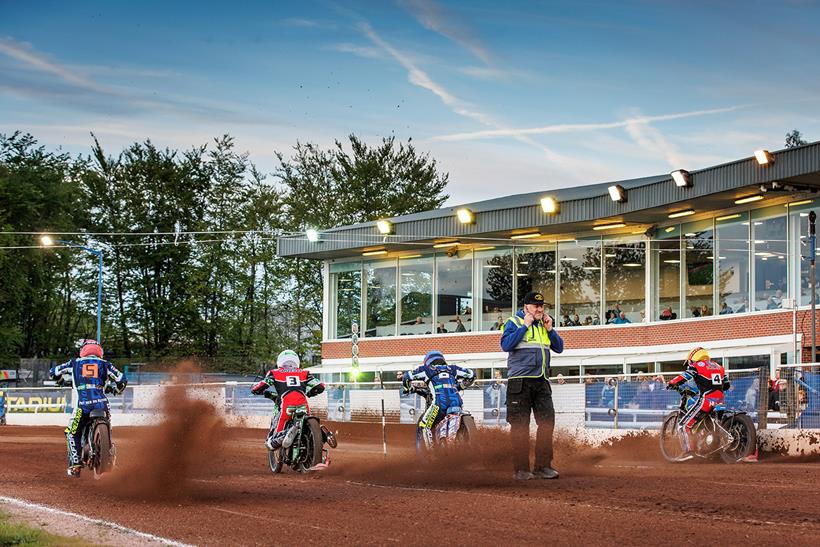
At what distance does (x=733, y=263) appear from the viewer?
117ft

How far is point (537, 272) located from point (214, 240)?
1476 inches

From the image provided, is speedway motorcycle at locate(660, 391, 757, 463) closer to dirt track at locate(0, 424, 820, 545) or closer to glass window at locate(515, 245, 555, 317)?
dirt track at locate(0, 424, 820, 545)

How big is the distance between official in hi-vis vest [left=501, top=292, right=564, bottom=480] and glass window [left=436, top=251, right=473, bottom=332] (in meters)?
30.7

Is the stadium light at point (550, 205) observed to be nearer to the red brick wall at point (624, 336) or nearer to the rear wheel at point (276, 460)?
the red brick wall at point (624, 336)

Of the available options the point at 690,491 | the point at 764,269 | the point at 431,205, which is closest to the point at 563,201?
the point at 764,269

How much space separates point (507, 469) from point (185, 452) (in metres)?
4.53

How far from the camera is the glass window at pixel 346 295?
4997cm

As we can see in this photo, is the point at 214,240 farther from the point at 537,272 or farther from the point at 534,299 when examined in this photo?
the point at 534,299

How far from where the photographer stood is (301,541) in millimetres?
9781

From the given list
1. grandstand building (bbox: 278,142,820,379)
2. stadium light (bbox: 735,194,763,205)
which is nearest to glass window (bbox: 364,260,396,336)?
grandstand building (bbox: 278,142,820,379)

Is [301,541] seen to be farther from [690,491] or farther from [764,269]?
[764,269]

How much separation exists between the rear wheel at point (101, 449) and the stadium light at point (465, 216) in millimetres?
27190

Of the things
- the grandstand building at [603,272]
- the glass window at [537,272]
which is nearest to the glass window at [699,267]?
the grandstand building at [603,272]

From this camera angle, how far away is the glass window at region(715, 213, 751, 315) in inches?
1379
